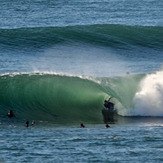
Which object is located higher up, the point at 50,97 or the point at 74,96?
the point at 74,96

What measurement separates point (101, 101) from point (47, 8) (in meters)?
37.8

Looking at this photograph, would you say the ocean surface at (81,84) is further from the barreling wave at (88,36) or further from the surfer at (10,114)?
the surfer at (10,114)

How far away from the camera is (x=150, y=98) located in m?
32.6

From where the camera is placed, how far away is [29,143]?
24.0 metres

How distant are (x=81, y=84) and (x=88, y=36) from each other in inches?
777

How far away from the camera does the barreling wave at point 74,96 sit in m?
31.6

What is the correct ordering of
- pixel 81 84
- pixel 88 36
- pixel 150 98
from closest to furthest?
pixel 150 98, pixel 81 84, pixel 88 36

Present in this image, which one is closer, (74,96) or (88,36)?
(74,96)

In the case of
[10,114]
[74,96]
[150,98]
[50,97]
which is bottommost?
[10,114]

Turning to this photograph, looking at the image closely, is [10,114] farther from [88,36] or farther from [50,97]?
[88,36]

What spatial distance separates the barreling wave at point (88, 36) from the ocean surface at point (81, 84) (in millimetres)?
91

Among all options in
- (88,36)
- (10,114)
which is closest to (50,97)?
(10,114)

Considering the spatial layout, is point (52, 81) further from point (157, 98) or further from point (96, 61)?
point (96, 61)

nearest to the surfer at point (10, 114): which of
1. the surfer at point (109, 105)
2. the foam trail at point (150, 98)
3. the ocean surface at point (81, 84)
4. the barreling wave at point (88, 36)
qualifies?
the ocean surface at point (81, 84)
